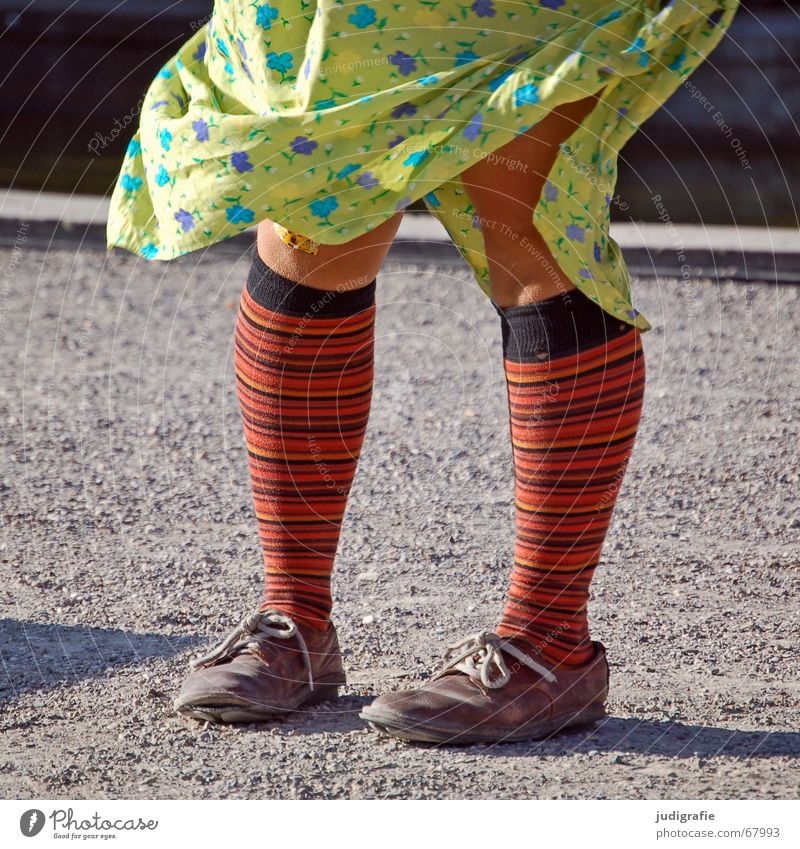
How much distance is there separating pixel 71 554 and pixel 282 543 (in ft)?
2.09

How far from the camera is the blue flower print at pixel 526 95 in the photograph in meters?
1.16

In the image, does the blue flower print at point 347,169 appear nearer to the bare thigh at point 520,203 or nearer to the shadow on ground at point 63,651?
the bare thigh at point 520,203

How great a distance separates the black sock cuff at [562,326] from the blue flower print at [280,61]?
A: 348 millimetres

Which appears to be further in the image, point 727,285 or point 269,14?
point 727,285

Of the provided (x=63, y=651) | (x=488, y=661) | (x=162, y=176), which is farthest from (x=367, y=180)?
(x=63, y=651)

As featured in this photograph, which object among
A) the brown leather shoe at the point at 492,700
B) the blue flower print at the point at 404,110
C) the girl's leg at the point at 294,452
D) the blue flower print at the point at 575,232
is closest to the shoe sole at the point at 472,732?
the brown leather shoe at the point at 492,700

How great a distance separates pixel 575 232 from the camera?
121cm

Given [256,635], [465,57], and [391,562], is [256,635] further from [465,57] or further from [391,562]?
[465,57]

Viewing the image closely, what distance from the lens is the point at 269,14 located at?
128 centimetres

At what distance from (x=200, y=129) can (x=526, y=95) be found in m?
0.35

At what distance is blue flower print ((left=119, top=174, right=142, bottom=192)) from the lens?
1.41 m

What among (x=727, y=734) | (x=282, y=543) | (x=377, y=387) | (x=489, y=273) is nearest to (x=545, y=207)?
(x=489, y=273)

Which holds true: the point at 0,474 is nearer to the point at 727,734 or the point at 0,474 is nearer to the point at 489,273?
the point at 489,273

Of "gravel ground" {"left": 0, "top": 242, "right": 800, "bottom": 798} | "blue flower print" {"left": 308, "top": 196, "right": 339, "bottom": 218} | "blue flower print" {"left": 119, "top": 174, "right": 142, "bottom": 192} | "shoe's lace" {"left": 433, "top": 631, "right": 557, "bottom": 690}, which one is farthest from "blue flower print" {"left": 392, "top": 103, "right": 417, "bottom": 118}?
"gravel ground" {"left": 0, "top": 242, "right": 800, "bottom": 798}
